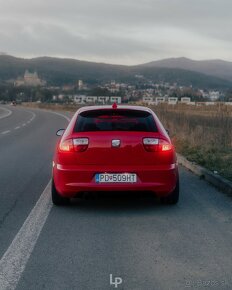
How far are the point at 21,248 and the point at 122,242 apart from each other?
1.07 metres

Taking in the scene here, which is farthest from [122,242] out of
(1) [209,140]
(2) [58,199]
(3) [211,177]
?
(1) [209,140]

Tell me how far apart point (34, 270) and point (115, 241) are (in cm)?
132

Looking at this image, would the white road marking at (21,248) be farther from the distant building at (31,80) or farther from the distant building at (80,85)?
the distant building at (31,80)

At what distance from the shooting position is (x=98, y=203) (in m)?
8.64

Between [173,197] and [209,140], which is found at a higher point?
[173,197]

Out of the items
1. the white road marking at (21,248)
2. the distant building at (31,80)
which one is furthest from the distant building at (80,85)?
the white road marking at (21,248)

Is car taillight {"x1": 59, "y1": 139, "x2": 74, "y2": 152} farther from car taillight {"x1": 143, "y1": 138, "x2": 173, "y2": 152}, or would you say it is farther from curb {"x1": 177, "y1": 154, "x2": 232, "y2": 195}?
curb {"x1": 177, "y1": 154, "x2": 232, "y2": 195}

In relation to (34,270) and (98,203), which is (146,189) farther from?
(34,270)

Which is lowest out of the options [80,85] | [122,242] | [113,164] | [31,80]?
[31,80]

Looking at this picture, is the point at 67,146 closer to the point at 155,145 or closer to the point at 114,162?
the point at 114,162

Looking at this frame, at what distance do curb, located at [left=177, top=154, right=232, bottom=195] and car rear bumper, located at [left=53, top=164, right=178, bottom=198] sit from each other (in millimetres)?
2024

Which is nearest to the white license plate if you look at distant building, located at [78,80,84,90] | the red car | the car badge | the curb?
the red car

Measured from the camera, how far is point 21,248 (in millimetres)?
5801

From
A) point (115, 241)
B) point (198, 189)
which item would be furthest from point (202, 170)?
point (115, 241)
